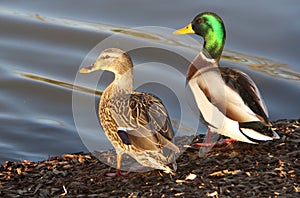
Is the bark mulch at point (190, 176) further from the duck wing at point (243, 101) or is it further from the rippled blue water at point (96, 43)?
the rippled blue water at point (96, 43)

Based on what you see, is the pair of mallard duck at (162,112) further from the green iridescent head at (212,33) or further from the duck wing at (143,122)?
the green iridescent head at (212,33)

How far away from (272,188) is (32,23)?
22.5 ft

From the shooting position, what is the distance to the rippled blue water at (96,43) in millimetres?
9898

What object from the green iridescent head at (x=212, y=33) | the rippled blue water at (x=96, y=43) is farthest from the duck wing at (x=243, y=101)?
the rippled blue water at (x=96, y=43)

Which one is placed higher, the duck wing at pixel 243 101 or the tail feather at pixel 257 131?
the duck wing at pixel 243 101

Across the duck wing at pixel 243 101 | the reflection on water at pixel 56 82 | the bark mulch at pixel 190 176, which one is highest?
the reflection on water at pixel 56 82

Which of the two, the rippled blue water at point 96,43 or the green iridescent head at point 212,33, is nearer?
the green iridescent head at point 212,33

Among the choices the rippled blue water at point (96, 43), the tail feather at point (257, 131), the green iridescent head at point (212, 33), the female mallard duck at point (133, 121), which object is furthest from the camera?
the rippled blue water at point (96, 43)

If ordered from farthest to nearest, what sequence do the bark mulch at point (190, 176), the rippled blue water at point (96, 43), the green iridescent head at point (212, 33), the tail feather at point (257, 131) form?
1. the rippled blue water at point (96, 43)
2. the green iridescent head at point (212, 33)
3. the tail feather at point (257, 131)
4. the bark mulch at point (190, 176)

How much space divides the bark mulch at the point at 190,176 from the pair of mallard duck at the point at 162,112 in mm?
148

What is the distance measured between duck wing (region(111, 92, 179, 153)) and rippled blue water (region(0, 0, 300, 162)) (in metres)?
2.92

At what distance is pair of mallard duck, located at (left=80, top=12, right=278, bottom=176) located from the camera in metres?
6.05

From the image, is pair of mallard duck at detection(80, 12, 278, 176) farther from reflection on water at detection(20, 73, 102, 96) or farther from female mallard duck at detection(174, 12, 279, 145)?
reflection on water at detection(20, 73, 102, 96)

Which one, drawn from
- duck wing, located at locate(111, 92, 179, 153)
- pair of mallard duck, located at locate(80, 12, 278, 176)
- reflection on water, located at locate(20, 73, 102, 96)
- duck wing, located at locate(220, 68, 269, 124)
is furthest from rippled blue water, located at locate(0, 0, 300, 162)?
duck wing, located at locate(111, 92, 179, 153)
